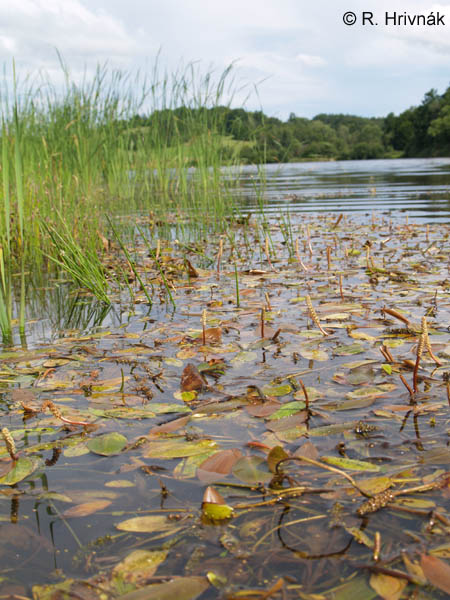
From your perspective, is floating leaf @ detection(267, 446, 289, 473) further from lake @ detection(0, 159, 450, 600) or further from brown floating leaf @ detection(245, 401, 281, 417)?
brown floating leaf @ detection(245, 401, 281, 417)

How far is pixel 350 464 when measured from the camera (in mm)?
1014

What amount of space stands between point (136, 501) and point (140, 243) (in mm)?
4041

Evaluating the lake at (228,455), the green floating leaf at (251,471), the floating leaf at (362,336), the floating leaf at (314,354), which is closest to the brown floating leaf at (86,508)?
the lake at (228,455)

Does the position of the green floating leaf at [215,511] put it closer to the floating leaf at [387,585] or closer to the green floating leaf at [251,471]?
the green floating leaf at [251,471]

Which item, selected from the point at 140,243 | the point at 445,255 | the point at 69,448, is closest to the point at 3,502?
the point at 69,448

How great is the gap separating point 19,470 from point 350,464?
693 mm

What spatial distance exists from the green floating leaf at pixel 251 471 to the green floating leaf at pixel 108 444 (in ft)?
0.95

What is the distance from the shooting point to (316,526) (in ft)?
2.83

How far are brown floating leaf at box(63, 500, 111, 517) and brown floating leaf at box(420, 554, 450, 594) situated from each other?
0.56 m

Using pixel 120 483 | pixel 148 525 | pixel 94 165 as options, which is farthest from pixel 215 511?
pixel 94 165

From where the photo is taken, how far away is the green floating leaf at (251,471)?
100cm

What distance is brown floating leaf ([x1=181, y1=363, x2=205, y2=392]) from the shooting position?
1.50 metres

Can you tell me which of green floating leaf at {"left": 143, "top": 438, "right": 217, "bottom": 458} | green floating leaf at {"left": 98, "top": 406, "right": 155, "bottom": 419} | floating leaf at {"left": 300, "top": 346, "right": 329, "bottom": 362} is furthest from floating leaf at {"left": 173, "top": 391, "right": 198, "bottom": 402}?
floating leaf at {"left": 300, "top": 346, "right": 329, "bottom": 362}

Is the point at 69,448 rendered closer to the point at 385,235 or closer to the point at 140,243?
the point at 140,243
